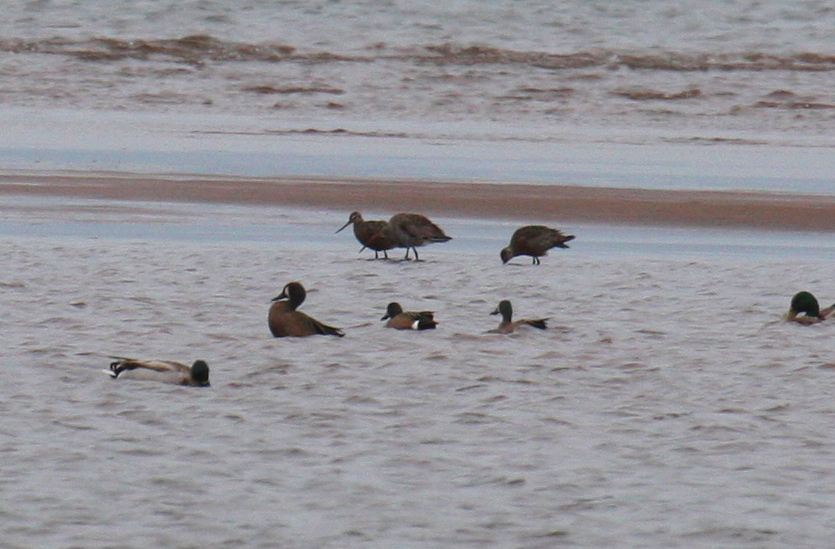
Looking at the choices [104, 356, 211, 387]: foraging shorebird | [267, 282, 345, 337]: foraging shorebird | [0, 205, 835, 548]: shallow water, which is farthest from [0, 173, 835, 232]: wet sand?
[104, 356, 211, 387]: foraging shorebird

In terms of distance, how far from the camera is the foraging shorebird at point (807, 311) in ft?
31.9

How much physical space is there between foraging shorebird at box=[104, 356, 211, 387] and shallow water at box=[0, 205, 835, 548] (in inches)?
2.6

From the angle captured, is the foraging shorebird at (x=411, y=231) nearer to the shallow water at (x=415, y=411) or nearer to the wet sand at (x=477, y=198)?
the shallow water at (x=415, y=411)

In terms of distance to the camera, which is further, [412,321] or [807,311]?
[807,311]

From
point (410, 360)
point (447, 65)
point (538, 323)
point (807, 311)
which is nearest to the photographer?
point (410, 360)

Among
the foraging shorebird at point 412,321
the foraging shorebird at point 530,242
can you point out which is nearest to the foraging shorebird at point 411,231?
the foraging shorebird at point 530,242

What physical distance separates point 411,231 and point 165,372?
18.4 ft

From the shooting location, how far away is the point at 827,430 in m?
6.93

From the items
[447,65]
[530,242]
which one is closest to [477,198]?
[530,242]

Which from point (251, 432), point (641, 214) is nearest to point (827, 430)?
point (251, 432)

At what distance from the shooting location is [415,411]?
7.23 metres

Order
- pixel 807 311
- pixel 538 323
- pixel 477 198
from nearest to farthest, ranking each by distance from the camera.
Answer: pixel 538 323 → pixel 807 311 → pixel 477 198

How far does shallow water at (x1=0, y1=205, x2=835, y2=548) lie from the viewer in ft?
18.1

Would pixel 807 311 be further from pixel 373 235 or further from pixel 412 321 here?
pixel 373 235
